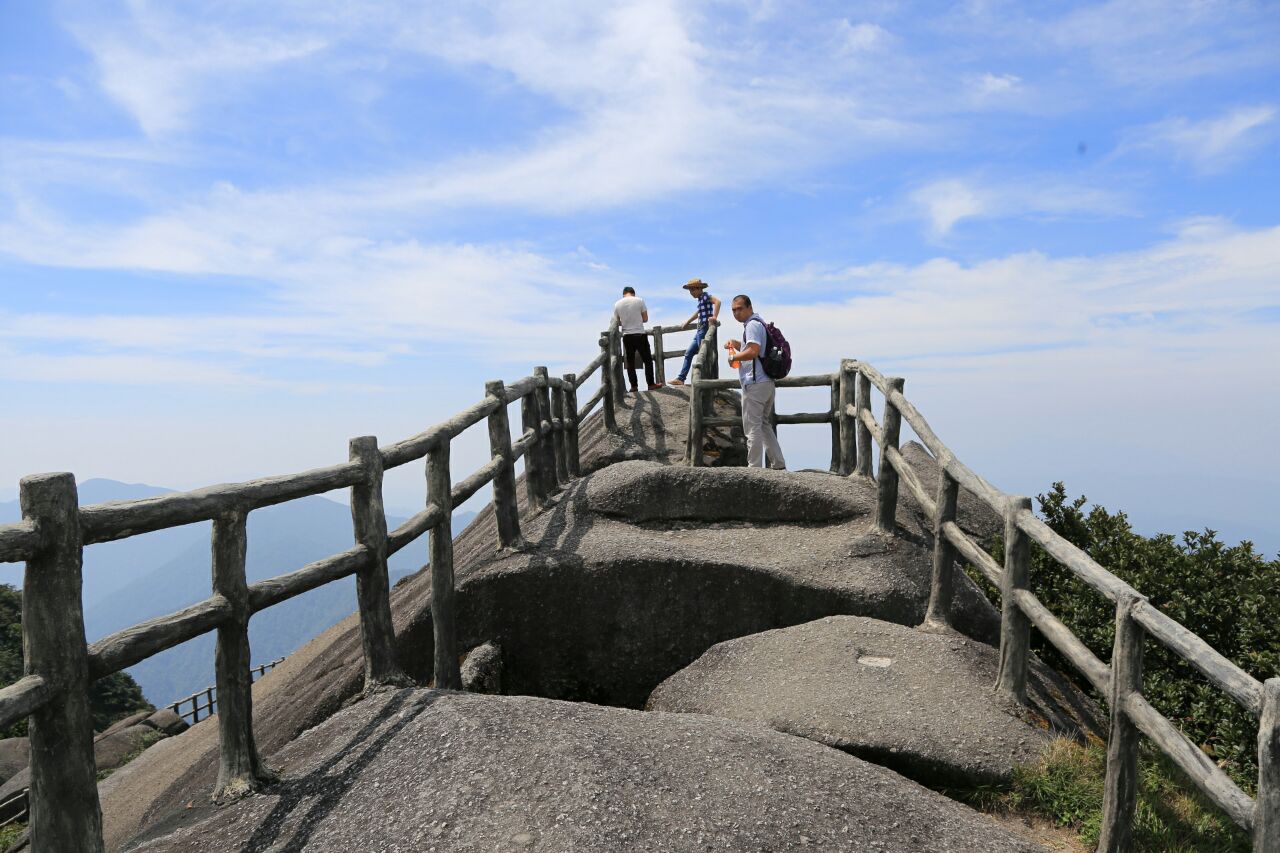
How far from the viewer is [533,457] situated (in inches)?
409

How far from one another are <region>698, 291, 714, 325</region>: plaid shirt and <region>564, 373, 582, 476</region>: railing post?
5425 mm

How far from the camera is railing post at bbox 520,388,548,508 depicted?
10320 millimetres

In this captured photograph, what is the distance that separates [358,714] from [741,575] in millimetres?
4137

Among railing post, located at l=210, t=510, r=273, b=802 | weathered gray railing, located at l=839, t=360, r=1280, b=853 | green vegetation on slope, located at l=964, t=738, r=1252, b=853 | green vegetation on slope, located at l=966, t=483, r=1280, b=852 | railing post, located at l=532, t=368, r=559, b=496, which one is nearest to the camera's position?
weathered gray railing, located at l=839, t=360, r=1280, b=853

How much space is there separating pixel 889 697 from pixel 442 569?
3.44m

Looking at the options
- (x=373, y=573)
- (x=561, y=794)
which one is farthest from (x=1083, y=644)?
(x=373, y=573)

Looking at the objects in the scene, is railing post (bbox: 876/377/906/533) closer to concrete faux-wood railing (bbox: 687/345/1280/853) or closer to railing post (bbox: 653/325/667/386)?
concrete faux-wood railing (bbox: 687/345/1280/853)

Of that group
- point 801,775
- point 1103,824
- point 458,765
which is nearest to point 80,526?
point 458,765

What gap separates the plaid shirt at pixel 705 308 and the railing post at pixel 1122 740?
45.1 ft

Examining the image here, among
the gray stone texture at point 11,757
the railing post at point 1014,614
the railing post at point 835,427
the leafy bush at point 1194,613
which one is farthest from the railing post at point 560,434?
the gray stone texture at point 11,757

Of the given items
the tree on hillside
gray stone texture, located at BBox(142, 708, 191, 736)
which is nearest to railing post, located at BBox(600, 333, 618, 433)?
gray stone texture, located at BBox(142, 708, 191, 736)

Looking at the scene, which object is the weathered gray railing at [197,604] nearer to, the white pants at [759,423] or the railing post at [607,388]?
the white pants at [759,423]

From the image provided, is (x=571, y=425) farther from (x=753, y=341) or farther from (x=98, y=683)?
(x=98, y=683)

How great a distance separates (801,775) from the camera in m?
5.07
